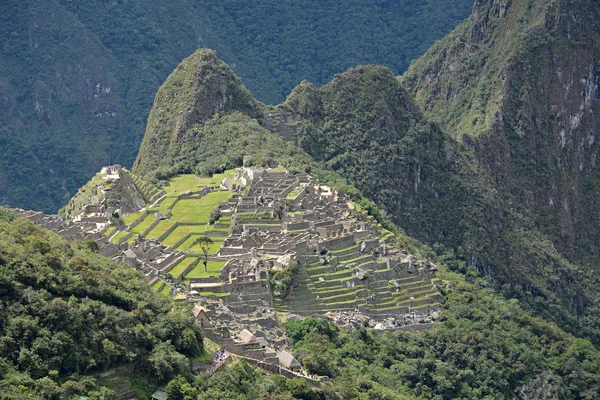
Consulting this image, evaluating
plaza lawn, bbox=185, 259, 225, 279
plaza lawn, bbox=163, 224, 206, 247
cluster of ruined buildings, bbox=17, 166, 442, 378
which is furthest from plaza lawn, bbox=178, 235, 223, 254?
plaza lawn, bbox=185, 259, 225, 279

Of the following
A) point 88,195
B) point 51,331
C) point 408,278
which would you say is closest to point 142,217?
point 88,195

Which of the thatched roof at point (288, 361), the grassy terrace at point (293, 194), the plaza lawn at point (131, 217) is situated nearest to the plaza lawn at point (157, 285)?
the thatched roof at point (288, 361)

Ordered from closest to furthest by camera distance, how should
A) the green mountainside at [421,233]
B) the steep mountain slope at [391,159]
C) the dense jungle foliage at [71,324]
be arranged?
1. the dense jungle foliage at [71,324]
2. the green mountainside at [421,233]
3. the steep mountain slope at [391,159]

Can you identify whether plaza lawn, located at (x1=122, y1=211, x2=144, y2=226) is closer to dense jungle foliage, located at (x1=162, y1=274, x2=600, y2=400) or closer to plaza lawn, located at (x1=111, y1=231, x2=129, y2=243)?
plaza lawn, located at (x1=111, y1=231, x2=129, y2=243)

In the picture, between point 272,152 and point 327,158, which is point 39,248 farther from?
point 327,158

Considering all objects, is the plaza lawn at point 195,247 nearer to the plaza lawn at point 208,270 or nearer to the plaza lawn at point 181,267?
the plaza lawn at point 181,267

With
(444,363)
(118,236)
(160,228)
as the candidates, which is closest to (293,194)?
(160,228)
